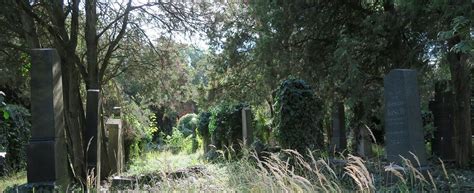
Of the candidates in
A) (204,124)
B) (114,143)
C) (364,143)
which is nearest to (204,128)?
(204,124)

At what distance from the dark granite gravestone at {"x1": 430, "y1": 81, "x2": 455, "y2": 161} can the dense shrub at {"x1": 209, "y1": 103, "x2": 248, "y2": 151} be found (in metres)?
6.75

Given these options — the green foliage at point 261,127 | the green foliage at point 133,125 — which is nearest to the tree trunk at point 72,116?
the green foliage at point 133,125

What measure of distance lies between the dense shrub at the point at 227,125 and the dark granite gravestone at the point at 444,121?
22.2ft

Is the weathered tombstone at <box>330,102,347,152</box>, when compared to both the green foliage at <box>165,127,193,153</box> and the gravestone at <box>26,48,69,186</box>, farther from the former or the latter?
the green foliage at <box>165,127,193,153</box>

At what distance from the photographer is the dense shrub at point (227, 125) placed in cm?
1950

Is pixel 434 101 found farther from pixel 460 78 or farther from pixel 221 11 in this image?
pixel 221 11

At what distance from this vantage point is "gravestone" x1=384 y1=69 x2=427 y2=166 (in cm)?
902

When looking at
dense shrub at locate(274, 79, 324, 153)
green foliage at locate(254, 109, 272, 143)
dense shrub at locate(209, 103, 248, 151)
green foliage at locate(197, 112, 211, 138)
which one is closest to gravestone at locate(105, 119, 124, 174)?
dense shrub at locate(209, 103, 248, 151)

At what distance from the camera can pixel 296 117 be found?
11.6m

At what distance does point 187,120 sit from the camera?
38.3m

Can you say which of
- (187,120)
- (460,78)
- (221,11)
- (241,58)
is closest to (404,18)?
(460,78)

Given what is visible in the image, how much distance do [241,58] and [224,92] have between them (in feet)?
10.0

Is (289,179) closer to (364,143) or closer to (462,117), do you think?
(462,117)

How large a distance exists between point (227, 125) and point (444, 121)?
7.75 meters
